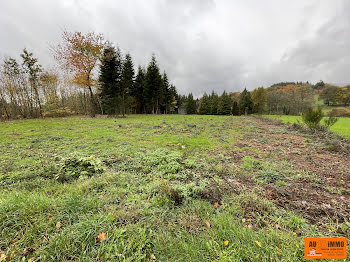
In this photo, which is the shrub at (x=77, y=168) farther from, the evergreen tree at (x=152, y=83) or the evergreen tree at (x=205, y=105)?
the evergreen tree at (x=205, y=105)

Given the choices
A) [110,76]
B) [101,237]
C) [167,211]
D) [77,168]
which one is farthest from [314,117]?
[110,76]

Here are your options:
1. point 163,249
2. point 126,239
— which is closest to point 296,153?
point 163,249

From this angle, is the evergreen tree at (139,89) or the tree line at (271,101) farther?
the tree line at (271,101)

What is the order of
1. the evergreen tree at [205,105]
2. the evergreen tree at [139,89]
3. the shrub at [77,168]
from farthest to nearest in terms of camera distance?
the evergreen tree at [205,105] → the evergreen tree at [139,89] → the shrub at [77,168]

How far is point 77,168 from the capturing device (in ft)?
12.4

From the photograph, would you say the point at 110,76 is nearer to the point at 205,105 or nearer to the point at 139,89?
the point at 139,89

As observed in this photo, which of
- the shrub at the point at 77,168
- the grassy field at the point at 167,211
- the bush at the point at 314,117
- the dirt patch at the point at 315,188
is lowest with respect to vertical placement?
the dirt patch at the point at 315,188

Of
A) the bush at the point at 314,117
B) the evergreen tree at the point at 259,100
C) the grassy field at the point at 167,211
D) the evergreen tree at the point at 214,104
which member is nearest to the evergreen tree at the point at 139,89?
the evergreen tree at the point at 214,104

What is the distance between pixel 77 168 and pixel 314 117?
15831mm

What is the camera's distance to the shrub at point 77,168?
11.4ft

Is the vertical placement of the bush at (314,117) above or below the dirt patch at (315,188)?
above

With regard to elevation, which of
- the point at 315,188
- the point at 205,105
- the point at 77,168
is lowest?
the point at 315,188

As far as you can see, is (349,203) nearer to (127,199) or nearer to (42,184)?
(127,199)

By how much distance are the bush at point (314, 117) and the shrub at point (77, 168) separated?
49.8ft
